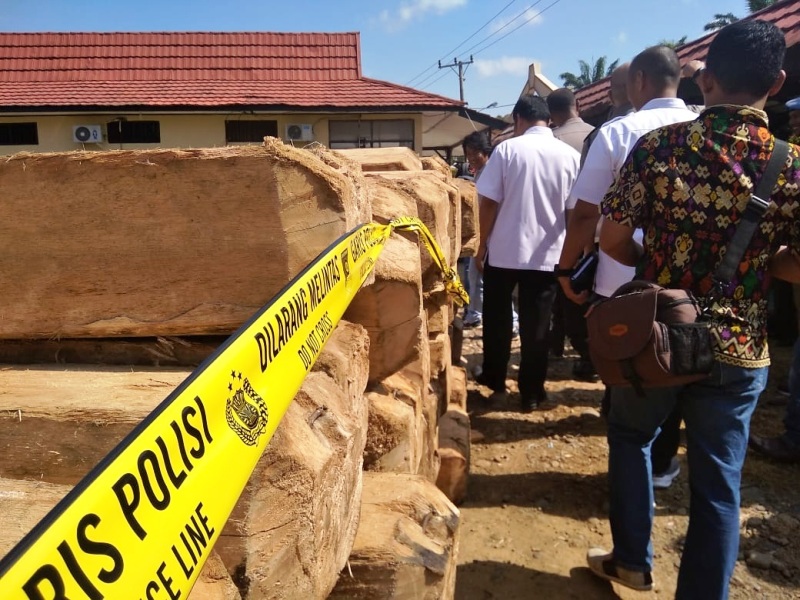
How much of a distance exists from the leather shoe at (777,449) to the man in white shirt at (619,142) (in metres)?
1.42

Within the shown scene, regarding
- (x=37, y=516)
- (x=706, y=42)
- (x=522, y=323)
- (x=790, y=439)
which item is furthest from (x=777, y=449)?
(x=706, y=42)

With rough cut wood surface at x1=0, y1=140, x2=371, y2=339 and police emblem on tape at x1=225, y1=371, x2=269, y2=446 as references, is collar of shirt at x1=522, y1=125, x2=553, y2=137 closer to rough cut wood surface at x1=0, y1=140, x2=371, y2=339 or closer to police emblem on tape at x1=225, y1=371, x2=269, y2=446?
rough cut wood surface at x1=0, y1=140, x2=371, y2=339

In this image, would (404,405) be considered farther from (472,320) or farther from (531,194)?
(472,320)

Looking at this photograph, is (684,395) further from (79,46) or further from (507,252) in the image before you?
(79,46)

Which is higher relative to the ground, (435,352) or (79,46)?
(79,46)

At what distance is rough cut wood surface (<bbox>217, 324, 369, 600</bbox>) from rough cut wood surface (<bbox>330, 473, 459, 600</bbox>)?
100 mm

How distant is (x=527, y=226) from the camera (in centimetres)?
417

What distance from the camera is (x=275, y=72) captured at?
1509 centimetres

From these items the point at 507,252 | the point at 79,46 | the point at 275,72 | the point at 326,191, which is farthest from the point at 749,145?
the point at 79,46

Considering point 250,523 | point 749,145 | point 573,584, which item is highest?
point 749,145

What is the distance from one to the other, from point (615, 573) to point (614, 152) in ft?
5.69

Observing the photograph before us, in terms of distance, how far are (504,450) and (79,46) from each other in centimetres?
1573

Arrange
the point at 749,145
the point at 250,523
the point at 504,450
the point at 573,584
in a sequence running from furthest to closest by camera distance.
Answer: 1. the point at 504,450
2. the point at 573,584
3. the point at 749,145
4. the point at 250,523

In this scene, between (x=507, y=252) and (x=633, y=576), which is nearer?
(x=633, y=576)
